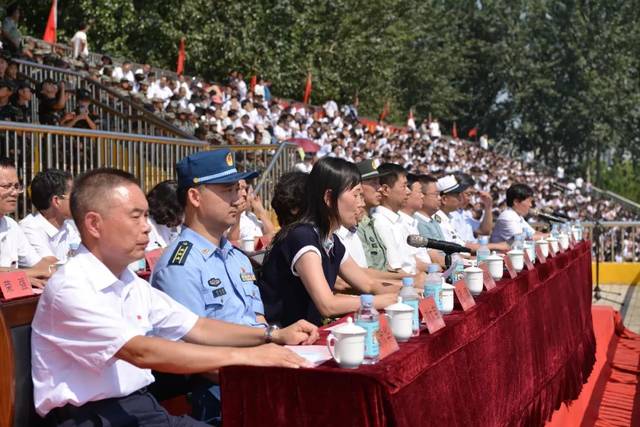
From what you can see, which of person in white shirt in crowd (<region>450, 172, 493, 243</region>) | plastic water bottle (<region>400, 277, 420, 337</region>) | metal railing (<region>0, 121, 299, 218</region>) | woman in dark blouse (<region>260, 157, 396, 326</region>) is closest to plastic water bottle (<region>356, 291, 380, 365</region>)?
plastic water bottle (<region>400, 277, 420, 337</region>)

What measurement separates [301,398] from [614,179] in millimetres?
53920

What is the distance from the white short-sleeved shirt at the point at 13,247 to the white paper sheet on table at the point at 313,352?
2999mm

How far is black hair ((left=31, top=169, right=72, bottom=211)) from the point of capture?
20.7ft

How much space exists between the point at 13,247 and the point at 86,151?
3921 millimetres

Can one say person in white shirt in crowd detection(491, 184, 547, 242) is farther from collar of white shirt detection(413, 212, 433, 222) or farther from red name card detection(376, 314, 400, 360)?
red name card detection(376, 314, 400, 360)

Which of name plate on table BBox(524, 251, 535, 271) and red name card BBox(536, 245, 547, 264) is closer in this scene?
name plate on table BBox(524, 251, 535, 271)

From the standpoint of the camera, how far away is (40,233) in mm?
6227

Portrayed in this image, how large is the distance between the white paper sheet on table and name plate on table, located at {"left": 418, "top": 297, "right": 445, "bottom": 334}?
46 centimetres

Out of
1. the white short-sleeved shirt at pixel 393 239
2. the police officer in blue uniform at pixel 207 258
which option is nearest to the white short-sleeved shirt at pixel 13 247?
the police officer in blue uniform at pixel 207 258

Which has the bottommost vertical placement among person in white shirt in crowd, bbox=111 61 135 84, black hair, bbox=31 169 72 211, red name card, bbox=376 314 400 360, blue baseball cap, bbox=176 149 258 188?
red name card, bbox=376 314 400 360

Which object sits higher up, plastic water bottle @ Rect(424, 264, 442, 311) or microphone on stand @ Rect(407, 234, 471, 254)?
microphone on stand @ Rect(407, 234, 471, 254)

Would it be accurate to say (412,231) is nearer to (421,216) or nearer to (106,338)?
(421,216)

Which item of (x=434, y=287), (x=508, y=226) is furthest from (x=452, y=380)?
(x=508, y=226)

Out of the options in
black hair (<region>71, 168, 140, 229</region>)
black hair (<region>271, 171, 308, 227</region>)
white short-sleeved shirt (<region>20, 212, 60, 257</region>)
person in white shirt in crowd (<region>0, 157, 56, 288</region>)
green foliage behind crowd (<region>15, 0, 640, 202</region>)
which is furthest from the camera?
green foliage behind crowd (<region>15, 0, 640, 202</region>)
